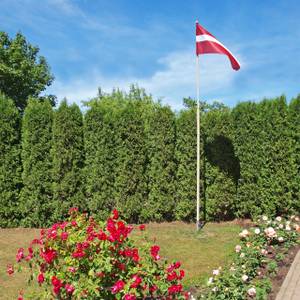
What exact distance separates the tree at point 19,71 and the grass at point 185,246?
14.5 m

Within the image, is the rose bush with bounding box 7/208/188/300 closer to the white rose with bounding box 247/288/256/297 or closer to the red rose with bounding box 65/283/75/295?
the red rose with bounding box 65/283/75/295

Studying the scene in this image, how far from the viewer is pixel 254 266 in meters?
4.63

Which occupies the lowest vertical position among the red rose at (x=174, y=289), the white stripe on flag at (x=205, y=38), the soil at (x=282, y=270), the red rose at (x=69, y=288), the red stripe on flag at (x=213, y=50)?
the soil at (x=282, y=270)

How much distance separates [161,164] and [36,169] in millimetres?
2864

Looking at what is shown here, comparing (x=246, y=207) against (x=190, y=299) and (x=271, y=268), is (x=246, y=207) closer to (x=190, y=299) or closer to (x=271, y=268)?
(x=271, y=268)

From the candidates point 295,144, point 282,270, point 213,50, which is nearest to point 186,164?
point 295,144

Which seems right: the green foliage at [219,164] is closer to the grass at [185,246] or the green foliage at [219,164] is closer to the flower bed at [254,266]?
the grass at [185,246]

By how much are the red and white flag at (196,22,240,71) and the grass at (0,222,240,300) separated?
3336mm

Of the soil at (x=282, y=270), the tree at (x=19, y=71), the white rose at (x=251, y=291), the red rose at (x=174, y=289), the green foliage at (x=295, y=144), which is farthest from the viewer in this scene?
the tree at (x=19, y=71)

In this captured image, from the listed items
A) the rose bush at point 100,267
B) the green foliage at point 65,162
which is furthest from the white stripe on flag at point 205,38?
the rose bush at point 100,267

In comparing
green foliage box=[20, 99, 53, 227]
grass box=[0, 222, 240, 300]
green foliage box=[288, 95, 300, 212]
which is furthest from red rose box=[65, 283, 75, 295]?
green foliage box=[288, 95, 300, 212]

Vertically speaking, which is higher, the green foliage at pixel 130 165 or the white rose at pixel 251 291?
A: the green foliage at pixel 130 165

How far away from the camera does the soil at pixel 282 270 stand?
13.2 ft

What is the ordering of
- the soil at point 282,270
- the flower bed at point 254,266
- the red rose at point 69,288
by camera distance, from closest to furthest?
the red rose at point 69,288 → the flower bed at point 254,266 → the soil at point 282,270
